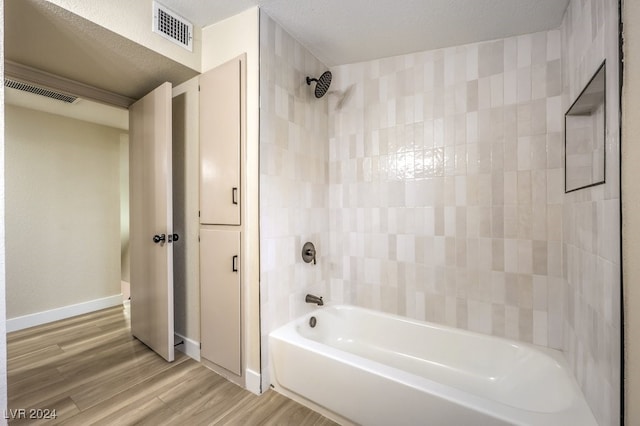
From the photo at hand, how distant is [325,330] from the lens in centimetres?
214

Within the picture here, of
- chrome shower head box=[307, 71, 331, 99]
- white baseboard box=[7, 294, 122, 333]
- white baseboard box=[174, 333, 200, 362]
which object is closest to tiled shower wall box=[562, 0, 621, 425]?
chrome shower head box=[307, 71, 331, 99]

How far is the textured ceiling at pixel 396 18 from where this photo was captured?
1.58 metres

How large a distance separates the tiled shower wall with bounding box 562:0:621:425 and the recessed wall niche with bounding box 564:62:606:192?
5cm

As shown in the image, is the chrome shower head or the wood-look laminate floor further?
the chrome shower head

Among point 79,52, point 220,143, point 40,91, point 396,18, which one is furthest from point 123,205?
point 396,18

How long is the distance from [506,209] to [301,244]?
1.39 metres

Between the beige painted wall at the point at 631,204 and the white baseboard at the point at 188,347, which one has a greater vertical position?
the beige painted wall at the point at 631,204

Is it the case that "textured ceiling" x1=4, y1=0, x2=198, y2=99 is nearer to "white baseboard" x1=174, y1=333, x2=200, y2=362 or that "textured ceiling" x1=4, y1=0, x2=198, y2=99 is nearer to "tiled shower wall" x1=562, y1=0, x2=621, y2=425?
"white baseboard" x1=174, y1=333, x2=200, y2=362

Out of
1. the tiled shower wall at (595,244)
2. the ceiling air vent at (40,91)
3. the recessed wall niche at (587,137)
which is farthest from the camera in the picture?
the ceiling air vent at (40,91)

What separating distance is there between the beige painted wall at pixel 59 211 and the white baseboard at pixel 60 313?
5 centimetres

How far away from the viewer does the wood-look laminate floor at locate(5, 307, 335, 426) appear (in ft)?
4.94

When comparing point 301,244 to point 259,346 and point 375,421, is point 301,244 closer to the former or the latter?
point 259,346

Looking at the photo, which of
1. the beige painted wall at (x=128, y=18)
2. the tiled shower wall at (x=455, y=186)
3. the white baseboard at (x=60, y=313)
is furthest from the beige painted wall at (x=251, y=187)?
the white baseboard at (x=60, y=313)

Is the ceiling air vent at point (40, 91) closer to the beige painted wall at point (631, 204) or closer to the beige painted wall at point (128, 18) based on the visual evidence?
the beige painted wall at point (128, 18)
